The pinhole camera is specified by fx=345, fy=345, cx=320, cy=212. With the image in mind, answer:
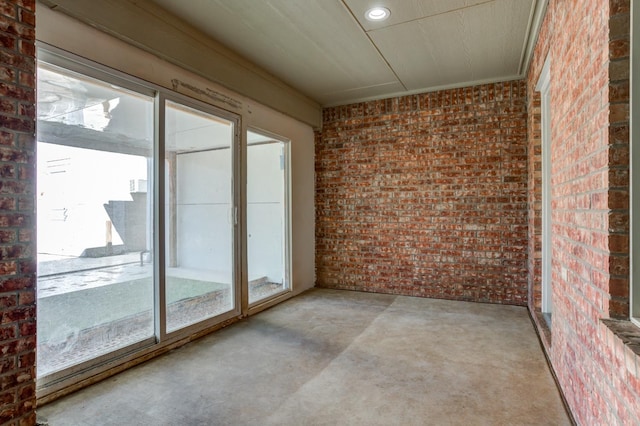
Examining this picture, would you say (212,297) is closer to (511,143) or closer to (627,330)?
(627,330)

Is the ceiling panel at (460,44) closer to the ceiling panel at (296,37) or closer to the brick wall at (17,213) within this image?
the ceiling panel at (296,37)

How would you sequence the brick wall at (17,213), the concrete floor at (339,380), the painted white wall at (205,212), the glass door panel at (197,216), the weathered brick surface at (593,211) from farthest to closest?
the painted white wall at (205,212)
the glass door panel at (197,216)
the concrete floor at (339,380)
the brick wall at (17,213)
the weathered brick surface at (593,211)

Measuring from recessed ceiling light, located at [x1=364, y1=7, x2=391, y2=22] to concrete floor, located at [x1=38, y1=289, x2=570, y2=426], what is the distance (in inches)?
118

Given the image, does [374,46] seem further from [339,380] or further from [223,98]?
[339,380]

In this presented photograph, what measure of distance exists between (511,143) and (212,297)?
4223 millimetres

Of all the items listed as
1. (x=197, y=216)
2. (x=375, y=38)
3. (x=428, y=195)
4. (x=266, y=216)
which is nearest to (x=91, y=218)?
(x=197, y=216)

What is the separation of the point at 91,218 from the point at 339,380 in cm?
229

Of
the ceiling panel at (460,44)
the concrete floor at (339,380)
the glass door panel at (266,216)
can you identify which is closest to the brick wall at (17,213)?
the concrete floor at (339,380)

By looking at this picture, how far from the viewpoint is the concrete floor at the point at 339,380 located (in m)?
2.16

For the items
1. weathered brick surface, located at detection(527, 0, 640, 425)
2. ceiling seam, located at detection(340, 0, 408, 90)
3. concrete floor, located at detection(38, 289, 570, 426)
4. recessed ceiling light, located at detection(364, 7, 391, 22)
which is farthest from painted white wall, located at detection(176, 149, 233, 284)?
weathered brick surface, located at detection(527, 0, 640, 425)

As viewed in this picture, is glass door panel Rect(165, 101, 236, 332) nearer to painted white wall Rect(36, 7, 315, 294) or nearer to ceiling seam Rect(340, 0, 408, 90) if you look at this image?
painted white wall Rect(36, 7, 315, 294)

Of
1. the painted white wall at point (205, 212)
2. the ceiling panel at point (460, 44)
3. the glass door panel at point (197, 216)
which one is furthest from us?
the painted white wall at point (205, 212)

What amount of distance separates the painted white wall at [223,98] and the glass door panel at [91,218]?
0.67ft

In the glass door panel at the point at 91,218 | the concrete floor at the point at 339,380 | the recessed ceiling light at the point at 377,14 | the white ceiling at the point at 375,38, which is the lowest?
the concrete floor at the point at 339,380
